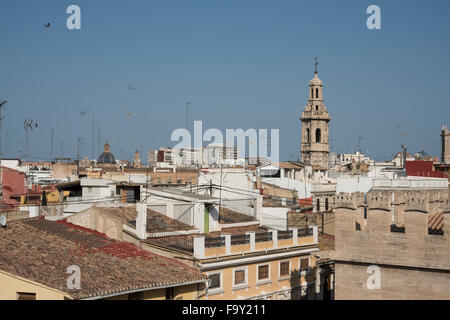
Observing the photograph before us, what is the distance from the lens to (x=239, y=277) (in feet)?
68.5

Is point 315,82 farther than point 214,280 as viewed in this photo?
Yes

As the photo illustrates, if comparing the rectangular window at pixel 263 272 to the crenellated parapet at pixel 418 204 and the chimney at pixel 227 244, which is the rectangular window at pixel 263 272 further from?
the crenellated parapet at pixel 418 204

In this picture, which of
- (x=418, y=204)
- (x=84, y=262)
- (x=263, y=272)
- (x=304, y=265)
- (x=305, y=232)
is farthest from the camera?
(x=305, y=232)

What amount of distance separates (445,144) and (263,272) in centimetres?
5465

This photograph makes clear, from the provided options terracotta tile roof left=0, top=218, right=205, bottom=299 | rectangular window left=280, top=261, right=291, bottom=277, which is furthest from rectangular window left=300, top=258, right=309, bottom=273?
terracotta tile roof left=0, top=218, right=205, bottom=299

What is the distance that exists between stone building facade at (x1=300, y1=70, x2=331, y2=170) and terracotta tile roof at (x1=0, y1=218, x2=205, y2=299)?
69686mm

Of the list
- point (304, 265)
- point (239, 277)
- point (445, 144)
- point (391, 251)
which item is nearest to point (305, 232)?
point (304, 265)

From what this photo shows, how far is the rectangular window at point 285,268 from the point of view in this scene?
22.4 m

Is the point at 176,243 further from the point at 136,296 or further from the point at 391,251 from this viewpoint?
the point at 391,251

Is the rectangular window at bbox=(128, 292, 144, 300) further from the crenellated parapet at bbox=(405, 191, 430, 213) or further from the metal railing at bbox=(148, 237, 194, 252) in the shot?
the crenellated parapet at bbox=(405, 191, 430, 213)

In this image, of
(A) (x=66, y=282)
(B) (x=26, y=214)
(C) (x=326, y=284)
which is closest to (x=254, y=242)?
(C) (x=326, y=284)

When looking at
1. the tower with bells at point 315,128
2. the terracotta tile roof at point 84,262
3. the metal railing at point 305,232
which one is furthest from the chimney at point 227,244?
the tower with bells at point 315,128

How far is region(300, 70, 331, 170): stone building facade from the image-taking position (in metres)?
89.6

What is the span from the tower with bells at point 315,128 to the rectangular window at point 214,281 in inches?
2768
